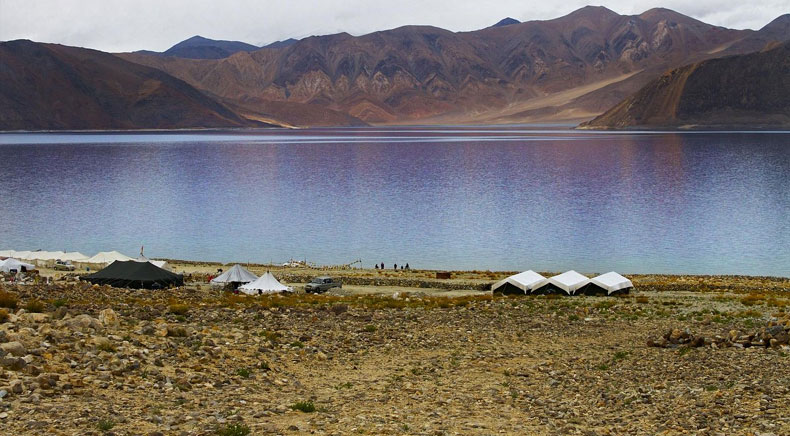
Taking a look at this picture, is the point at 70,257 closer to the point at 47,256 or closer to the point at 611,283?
the point at 47,256

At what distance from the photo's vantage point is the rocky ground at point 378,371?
48.9ft

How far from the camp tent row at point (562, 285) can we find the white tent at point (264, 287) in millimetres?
9475

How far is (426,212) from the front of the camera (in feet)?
291

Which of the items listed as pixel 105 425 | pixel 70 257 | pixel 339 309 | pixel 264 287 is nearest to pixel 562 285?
pixel 339 309

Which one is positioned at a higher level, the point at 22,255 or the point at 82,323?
the point at 22,255

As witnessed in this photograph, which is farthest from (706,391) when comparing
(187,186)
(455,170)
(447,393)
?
(455,170)

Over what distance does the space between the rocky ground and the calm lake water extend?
33.5m

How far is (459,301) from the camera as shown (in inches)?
1257

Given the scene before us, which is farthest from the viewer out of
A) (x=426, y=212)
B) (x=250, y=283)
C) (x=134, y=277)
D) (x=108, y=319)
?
(x=426, y=212)

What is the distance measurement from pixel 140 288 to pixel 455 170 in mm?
110813

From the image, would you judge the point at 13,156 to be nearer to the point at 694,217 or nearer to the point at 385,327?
the point at 694,217

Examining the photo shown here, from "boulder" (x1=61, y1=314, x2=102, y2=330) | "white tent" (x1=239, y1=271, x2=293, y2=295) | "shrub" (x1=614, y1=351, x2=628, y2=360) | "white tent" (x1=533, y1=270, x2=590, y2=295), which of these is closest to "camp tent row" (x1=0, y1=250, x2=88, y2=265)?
"white tent" (x1=239, y1=271, x2=293, y2=295)

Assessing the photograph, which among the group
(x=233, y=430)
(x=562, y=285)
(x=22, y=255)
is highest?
(x=22, y=255)

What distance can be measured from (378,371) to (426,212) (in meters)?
69.2
